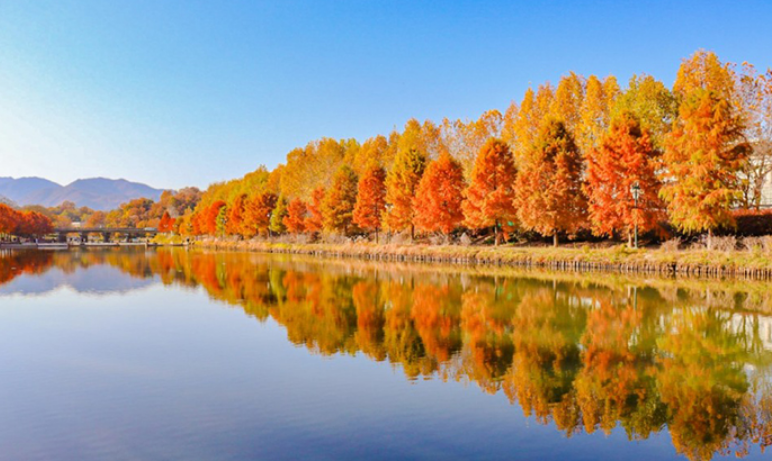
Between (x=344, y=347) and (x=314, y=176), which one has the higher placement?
(x=314, y=176)

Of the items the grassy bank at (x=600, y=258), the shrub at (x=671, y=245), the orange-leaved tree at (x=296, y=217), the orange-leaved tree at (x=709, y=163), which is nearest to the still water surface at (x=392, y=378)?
the grassy bank at (x=600, y=258)

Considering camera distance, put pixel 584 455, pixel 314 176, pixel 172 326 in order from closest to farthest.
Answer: pixel 584 455 → pixel 172 326 → pixel 314 176

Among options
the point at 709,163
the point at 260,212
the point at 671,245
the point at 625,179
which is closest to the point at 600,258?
the point at 671,245

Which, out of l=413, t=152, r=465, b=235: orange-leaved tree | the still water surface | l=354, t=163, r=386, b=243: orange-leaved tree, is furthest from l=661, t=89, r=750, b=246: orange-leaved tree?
l=354, t=163, r=386, b=243: orange-leaved tree

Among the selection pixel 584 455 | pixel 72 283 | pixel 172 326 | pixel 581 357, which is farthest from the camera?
pixel 72 283

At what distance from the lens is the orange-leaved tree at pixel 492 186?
43.7 meters

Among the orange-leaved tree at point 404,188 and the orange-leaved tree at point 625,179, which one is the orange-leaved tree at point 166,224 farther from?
the orange-leaved tree at point 625,179

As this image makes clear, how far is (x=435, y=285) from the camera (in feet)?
93.6

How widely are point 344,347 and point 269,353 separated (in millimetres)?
1847

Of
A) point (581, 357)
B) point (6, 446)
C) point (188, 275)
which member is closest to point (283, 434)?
point (6, 446)

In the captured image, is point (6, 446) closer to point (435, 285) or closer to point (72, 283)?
point (435, 285)

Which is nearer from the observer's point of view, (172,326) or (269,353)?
(269,353)

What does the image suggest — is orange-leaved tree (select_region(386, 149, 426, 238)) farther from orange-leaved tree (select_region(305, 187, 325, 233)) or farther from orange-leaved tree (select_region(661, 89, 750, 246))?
orange-leaved tree (select_region(661, 89, 750, 246))

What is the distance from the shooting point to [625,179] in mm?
36594
